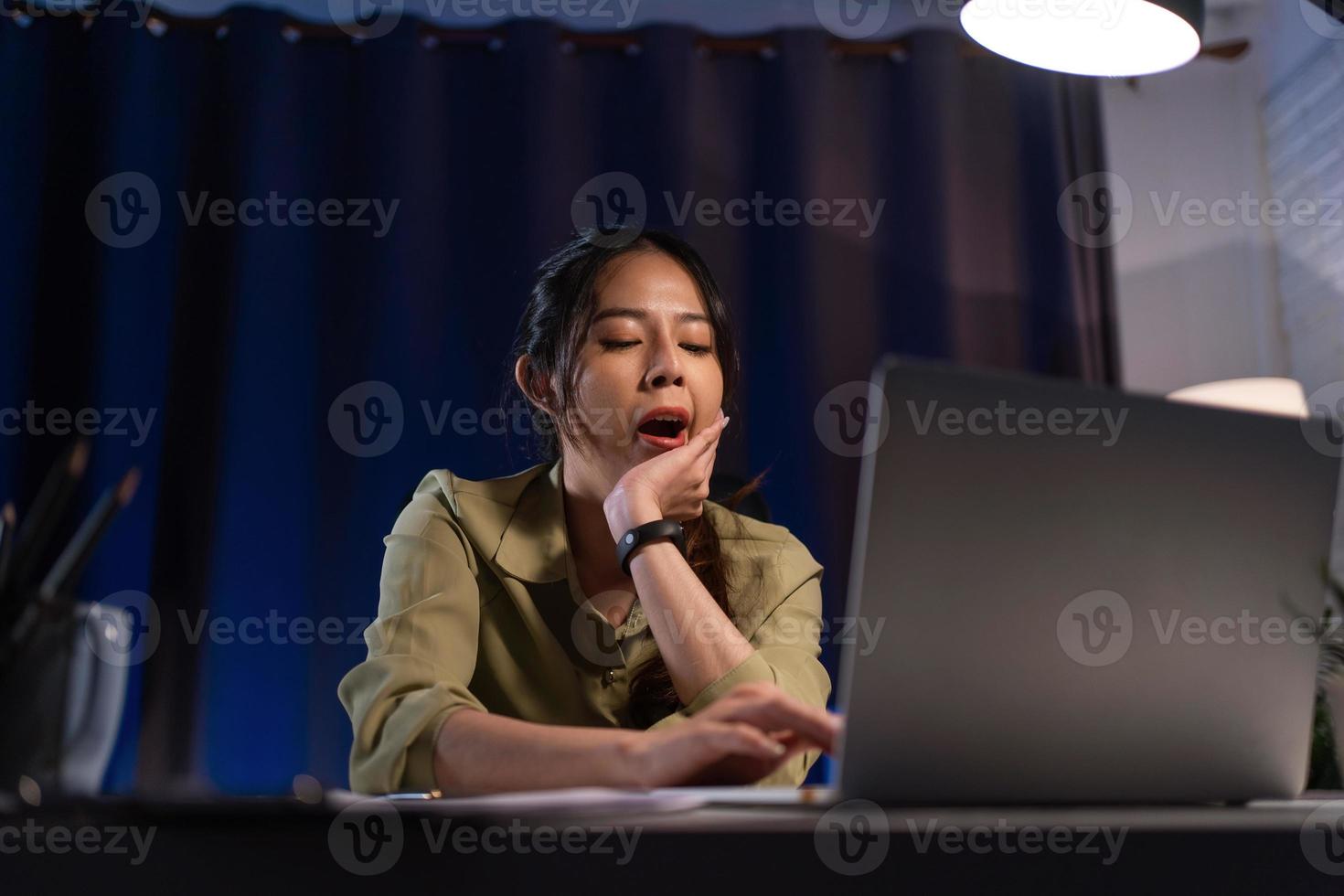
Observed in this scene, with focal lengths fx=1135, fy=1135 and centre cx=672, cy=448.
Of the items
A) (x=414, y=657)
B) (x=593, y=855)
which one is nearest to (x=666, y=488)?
(x=414, y=657)

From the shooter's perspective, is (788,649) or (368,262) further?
(368,262)

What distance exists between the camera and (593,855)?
0.42 m

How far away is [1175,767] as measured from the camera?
0.63m

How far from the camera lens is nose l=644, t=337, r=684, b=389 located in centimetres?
150

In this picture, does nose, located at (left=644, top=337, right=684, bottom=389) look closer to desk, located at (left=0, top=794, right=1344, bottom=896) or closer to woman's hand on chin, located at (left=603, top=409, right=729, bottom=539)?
woman's hand on chin, located at (left=603, top=409, right=729, bottom=539)

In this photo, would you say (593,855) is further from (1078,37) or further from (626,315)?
(1078,37)

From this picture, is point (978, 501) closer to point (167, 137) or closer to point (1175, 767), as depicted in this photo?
point (1175, 767)

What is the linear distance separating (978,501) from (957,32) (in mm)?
2697

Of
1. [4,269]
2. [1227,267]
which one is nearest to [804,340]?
[1227,267]

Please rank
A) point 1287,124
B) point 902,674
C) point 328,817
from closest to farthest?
point 328,817
point 902,674
point 1287,124

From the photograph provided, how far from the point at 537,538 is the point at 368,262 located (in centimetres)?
150

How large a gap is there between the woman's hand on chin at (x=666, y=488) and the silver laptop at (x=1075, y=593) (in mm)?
778

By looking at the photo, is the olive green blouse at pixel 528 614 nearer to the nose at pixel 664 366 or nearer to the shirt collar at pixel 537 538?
the shirt collar at pixel 537 538

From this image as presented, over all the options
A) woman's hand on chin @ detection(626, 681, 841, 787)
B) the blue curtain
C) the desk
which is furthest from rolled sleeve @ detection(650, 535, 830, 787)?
the blue curtain
